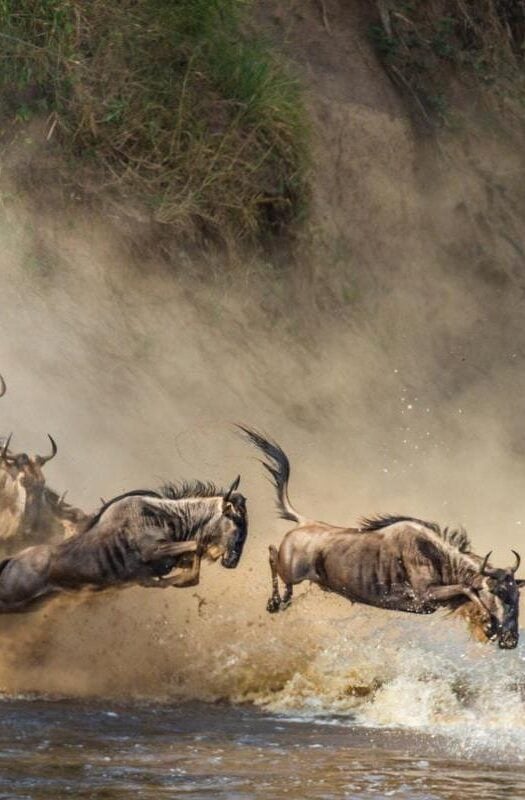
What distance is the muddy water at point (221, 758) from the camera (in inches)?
282

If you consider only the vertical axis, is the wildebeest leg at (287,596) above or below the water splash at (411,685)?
above

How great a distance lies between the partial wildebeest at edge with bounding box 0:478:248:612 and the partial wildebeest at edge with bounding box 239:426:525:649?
1.47 feet

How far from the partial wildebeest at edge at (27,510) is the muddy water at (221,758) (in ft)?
3.41

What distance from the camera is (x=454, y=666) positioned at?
9.97m

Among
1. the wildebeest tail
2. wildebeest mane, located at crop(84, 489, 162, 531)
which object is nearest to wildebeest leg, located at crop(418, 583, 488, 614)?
the wildebeest tail

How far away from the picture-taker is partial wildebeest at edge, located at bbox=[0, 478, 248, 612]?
879 centimetres

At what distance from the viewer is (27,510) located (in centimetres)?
992

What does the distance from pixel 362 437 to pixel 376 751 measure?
19.5 ft

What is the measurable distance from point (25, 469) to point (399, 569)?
2.33m

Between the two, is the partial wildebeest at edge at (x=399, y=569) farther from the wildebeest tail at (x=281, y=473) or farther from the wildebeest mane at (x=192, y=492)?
the wildebeest mane at (x=192, y=492)

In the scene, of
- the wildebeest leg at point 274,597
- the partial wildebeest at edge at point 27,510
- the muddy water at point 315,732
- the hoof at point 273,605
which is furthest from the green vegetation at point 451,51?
the hoof at point 273,605

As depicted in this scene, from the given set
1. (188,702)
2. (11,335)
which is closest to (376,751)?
(188,702)

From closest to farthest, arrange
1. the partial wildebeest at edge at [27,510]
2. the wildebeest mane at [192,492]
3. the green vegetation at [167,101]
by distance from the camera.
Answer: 1. the wildebeest mane at [192,492]
2. the partial wildebeest at edge at [27,510]
3. the green vegetation at [167,101]

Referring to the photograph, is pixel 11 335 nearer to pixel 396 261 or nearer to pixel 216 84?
pixel 216 84
